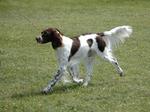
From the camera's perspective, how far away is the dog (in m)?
10.8

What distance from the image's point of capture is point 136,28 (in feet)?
75.6

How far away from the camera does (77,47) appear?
36.4 ft

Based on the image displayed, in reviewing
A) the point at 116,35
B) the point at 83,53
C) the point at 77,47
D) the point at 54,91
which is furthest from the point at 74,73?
the point at 116,35

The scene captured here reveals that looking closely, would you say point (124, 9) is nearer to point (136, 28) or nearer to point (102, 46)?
point (136, 28)

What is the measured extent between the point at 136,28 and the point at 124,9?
27.7 feet

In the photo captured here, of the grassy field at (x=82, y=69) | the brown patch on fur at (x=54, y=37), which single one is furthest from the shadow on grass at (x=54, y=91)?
the brown patch on fur at (x=54, y=37)

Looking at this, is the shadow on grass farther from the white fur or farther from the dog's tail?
the dog's tail

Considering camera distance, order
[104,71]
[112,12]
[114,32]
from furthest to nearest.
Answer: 1. [112,12]
2. [104,71]
3. [114,32]

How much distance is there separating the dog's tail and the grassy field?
34.3 inches

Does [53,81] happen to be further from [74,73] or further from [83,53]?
[83,53]

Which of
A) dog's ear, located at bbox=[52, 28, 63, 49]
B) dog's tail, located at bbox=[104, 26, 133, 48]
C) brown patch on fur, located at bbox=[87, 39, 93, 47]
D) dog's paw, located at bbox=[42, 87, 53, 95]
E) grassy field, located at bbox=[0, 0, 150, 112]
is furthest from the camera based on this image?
dog's tail, located at bbox=[104, 26, 133, 48]

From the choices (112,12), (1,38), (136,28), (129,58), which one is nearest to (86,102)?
(129,58)

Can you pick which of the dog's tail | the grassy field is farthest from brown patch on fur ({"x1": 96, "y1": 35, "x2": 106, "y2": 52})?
the grassy field

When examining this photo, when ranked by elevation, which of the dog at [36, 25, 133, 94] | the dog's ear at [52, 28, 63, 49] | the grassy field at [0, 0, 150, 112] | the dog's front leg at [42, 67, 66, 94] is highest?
the dog's ear at [52, 28, 63, 49]
